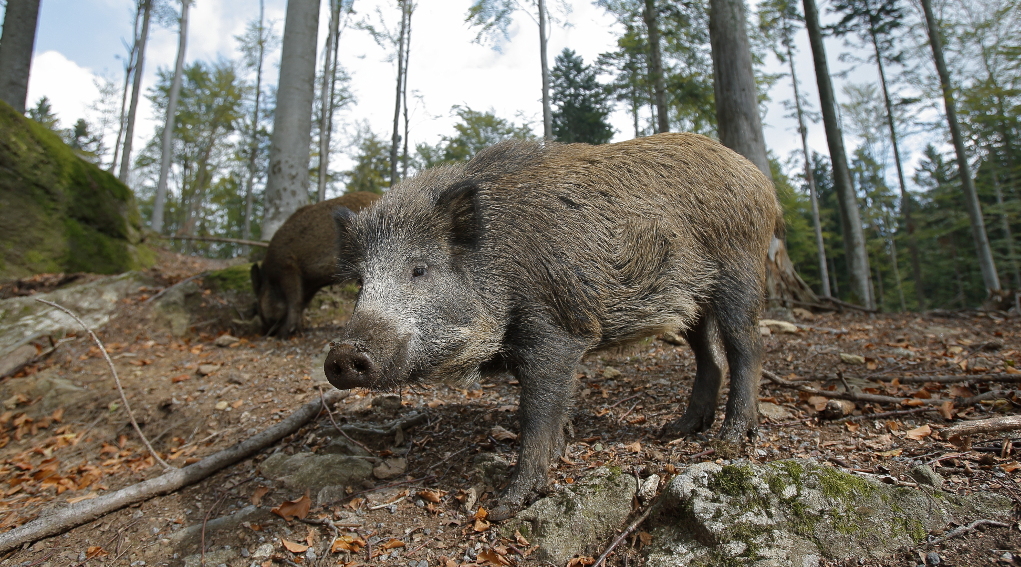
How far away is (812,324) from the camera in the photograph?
758cm

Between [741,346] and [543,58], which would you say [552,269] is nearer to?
[741,346]

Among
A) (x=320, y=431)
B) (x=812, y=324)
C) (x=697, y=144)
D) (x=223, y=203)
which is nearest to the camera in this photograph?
(x=697, y=144)

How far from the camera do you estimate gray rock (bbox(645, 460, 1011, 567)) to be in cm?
222

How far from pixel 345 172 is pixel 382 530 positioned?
23939 mm

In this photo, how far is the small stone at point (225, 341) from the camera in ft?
22.7

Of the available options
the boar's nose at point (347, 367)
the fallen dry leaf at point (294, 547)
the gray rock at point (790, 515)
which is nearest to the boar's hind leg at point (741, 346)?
the gray rock at point (790, 515)

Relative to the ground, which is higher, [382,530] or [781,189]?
[781,189]

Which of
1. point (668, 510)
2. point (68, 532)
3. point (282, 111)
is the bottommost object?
point (68, 532)

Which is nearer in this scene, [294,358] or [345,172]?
[294,358]

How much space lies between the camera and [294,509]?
10.3 ft

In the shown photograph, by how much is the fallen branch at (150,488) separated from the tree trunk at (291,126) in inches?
227

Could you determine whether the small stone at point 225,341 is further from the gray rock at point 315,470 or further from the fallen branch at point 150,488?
Answer: the gray rock at point 315,470

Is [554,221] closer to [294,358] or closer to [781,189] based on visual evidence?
[781,189]

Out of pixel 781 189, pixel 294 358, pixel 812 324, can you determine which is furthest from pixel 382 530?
pixel 812 324
